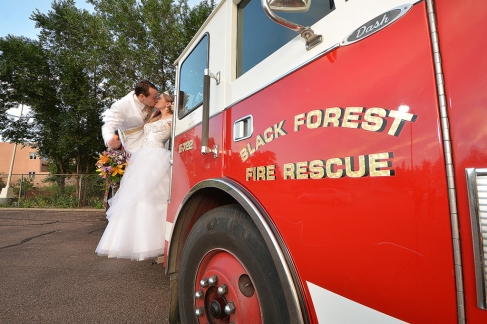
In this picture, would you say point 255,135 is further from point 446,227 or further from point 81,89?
point 81,89

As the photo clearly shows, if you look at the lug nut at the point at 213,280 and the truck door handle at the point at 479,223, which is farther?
the lug nut at the point at 213,280

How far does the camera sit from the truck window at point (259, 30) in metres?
1.26

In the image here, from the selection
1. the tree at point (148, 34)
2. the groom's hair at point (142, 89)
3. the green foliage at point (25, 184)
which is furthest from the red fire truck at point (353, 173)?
the green foliage at point (25, 184)

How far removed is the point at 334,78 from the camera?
39.0 inches

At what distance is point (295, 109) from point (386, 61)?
0.38 metres

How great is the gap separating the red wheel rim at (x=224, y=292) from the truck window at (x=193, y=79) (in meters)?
1.20

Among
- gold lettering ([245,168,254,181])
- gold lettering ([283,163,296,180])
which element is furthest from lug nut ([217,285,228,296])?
gold lettering ([283,163,296,180])

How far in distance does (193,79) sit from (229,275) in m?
1.67

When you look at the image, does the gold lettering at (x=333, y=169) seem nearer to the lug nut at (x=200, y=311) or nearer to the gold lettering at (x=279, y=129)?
the gold lettering at (x=279, y=129)

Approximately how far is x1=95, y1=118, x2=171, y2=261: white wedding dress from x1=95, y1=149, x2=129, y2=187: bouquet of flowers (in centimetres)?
83

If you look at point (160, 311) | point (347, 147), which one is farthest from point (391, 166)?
point (160, 311)

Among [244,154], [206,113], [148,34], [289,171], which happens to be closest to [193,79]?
[206,113]

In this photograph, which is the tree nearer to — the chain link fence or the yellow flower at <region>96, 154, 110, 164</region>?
the chain link fence

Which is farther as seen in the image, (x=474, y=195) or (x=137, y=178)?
(x=137, y=178)
